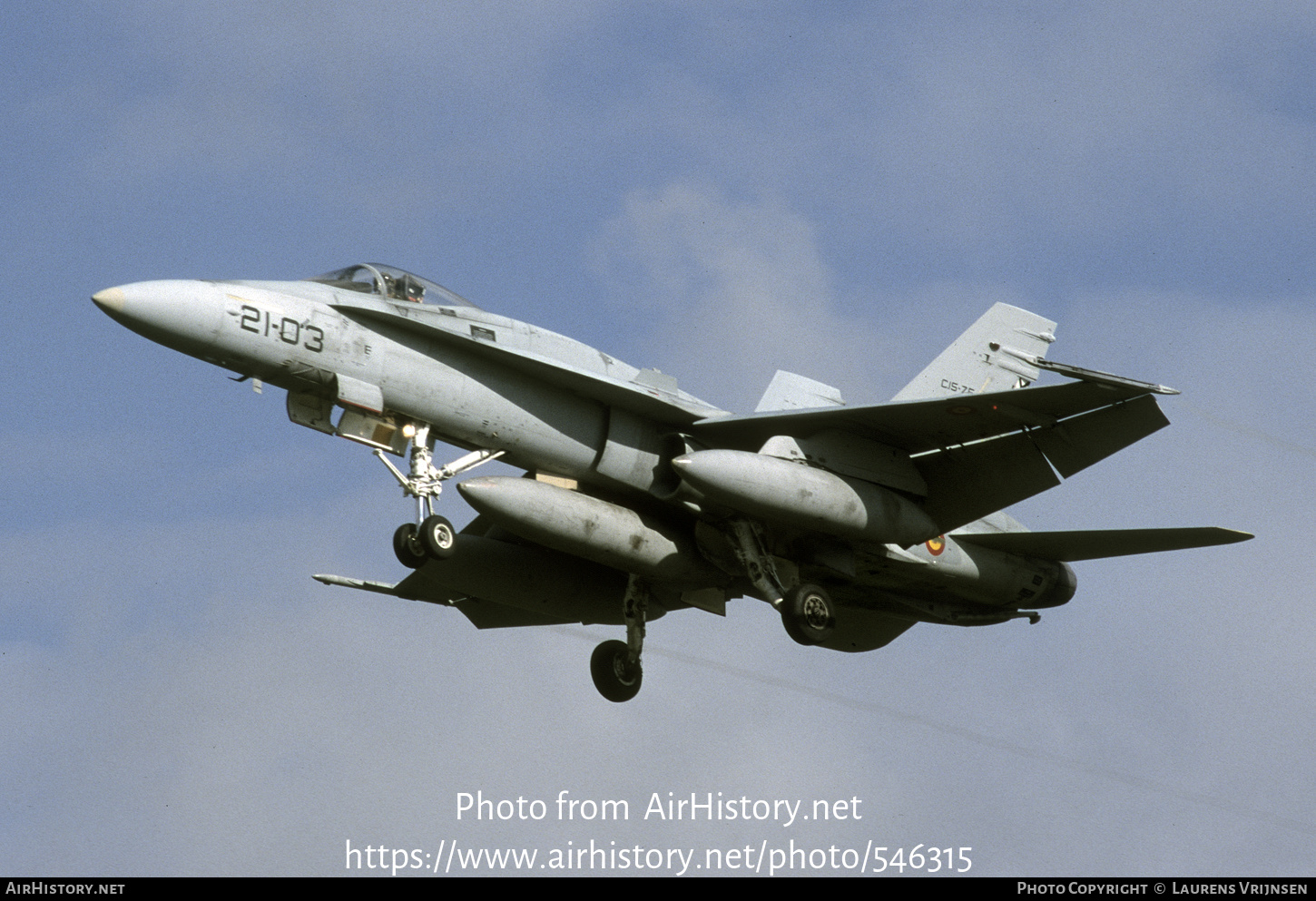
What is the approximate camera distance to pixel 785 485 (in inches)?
782

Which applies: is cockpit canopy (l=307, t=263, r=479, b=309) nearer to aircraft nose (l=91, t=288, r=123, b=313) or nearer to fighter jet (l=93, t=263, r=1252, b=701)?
fighter jet (l=93, t=263, r=1252, b=701)

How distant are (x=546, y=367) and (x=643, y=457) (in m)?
1.63

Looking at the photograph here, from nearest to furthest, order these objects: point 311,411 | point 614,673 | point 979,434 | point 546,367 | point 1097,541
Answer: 1. point 311,411
2. point 546,367
3. point 979,434
4. point 1097,541
5. point 614,673

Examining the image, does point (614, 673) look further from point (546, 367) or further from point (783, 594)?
point (546, 367)

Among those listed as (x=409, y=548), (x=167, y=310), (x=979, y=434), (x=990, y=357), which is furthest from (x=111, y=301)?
(x=990, y=357)

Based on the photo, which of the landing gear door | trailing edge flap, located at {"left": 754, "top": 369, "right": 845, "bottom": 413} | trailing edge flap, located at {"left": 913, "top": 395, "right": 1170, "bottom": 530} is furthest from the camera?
trailing edge flap, located at {"left": 754, "top": 369, "right": 845, "bottom": 413}

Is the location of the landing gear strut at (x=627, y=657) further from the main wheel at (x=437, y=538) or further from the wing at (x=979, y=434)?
the main wheel at (x=437, y=538)

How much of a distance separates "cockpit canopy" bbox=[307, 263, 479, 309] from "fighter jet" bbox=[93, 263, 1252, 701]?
0.03 metres

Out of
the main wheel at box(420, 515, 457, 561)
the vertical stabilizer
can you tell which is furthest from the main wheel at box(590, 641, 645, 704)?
the vertical stabilizer

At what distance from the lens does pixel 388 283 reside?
20203mm

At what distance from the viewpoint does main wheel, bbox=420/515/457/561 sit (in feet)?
63.2

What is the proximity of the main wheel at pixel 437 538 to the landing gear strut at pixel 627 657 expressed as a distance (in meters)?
4.06

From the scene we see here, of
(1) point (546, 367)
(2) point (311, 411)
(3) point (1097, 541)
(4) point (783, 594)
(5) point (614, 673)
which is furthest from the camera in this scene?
(5) point (614, 673)

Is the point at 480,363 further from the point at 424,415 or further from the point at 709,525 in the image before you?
the point at 709,525
